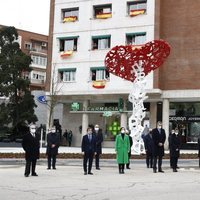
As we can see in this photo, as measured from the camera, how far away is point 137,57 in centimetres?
2894

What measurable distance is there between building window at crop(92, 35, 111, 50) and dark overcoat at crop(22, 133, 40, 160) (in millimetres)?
30869

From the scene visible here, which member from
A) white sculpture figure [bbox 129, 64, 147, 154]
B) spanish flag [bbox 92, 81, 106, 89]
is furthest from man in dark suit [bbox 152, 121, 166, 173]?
spanish flag [bbox 92, 81, 106, 89]

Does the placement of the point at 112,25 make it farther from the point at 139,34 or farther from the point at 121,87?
the point at 121,87

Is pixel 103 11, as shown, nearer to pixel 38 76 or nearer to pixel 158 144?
pixel 158 144

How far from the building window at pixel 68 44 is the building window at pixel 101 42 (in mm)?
2071

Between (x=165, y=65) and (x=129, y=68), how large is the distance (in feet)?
52.2

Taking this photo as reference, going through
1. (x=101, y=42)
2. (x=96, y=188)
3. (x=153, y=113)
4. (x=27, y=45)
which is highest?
(x=27, y=45)

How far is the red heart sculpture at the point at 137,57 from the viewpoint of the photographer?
2873 cm

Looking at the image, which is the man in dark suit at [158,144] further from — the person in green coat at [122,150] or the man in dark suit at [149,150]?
the man in dark suit at [149,150]

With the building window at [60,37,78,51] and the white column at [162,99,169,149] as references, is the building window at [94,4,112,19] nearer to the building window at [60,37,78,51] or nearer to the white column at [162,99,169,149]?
the building window at [60,37,78,51]

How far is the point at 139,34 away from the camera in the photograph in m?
45.0

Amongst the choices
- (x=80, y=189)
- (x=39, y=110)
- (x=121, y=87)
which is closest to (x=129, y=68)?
(x=121, y=87)

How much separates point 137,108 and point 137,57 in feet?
10.4

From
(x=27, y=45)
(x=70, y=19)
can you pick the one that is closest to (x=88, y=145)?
(x=70, y=19)
